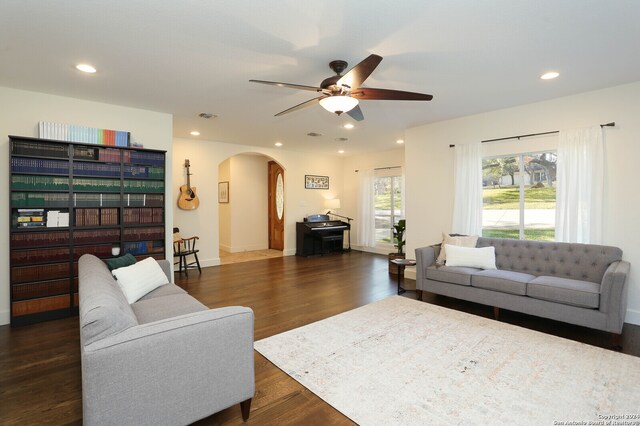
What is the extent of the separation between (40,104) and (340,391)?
14.7ft

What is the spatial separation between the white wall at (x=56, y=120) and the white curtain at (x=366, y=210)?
493 cm

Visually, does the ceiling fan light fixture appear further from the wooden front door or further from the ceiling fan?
the wooden front door

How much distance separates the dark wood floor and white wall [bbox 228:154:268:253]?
1.87m

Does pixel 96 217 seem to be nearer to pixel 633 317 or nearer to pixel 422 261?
pixel 422 261

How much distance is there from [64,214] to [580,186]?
5973mm

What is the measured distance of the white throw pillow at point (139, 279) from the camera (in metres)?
2.72

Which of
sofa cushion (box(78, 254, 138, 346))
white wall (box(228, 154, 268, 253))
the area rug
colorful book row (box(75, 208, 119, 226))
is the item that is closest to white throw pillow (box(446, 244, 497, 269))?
the area rug

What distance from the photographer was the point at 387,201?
798 centimetres

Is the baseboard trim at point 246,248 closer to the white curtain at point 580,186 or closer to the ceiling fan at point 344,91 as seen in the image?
the ceiling fan at point 344,91

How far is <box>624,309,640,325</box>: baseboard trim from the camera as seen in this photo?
3345mm

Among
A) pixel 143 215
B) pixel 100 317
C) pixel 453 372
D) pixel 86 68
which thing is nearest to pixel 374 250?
pixel 143 215

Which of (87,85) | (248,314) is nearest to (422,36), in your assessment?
(248,314)

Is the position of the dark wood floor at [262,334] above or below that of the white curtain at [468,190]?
below

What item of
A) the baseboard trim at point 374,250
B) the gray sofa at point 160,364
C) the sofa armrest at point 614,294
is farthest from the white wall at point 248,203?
the sofa armrest at point 614,294
